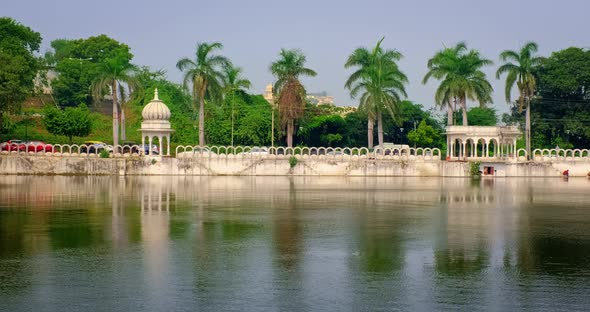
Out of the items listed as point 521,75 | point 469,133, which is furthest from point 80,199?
point 521,75

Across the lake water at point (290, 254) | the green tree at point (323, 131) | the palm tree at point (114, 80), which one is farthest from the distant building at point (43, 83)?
the lake water at point (290, 254)

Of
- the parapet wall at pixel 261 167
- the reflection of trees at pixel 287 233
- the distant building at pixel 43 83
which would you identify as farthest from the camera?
the distant building at pixel 43 83

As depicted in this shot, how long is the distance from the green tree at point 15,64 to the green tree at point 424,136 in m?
38.2

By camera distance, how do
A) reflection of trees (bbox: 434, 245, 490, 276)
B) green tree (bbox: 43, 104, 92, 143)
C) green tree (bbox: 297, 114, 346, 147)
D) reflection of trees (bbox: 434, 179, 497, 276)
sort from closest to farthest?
reflection of trees (bbox: 434, 245, 490, 276)
reflection of trees (bbox: 434, 179, 497, 276)
green tree (bbox: 43, 104, 92, 143)
green tree (bbox: 297, 114, 346, 147)

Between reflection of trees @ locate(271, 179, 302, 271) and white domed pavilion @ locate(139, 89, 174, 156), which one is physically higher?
white domed pavilion @ locate(139, 89, 174, 156)

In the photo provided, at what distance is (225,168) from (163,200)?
91.5 feet

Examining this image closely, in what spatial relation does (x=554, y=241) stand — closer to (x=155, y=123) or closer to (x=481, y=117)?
(x=155, y=123)

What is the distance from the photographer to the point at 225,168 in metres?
67.4

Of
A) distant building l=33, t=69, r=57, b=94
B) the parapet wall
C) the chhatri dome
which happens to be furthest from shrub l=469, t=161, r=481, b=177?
distant building l=33, t=69, r=57, b=94

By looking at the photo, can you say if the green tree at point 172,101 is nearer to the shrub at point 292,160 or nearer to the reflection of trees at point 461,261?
the shrub at point 292,160

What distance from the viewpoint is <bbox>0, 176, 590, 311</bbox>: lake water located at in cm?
1714

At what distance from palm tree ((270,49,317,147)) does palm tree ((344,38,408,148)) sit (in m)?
4.26

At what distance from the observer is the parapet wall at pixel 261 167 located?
64.6 metres

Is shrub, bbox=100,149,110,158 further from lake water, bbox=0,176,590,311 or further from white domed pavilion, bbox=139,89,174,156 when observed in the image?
lake water, bbox=0,176,590,311
